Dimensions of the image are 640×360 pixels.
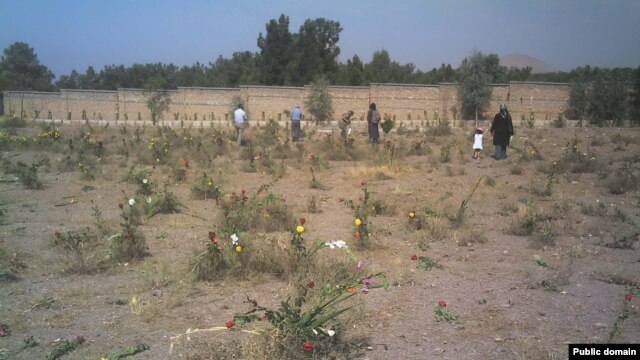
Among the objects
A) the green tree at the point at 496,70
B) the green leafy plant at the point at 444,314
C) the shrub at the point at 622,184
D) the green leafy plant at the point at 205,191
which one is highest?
the green tree at the point at 496,70

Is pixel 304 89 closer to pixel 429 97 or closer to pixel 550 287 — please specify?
pixel 429 97

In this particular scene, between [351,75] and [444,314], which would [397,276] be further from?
[351,75]

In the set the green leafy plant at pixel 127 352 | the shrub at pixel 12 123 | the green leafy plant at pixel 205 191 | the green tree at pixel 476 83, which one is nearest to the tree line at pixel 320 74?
the green tree at pixel 476 83

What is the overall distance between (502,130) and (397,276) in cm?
1103

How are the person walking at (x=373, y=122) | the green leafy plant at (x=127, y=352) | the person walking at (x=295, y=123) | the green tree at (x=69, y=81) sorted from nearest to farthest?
the green leafy plant at (x=127, y=352) < the person walking at (x=373, y=122) < the person walking at (x=295, y=123) < the green tree at (x=69, y=81)

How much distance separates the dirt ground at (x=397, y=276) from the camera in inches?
177

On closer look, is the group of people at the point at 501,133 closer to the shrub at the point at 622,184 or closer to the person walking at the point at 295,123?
the shrub at the point at 622,184

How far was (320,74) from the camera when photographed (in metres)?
47.6

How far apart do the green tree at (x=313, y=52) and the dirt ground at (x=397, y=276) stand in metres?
38.4

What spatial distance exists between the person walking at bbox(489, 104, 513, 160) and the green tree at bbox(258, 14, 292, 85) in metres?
37.7

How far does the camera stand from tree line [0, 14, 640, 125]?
26125 mm

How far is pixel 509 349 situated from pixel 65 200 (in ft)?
29.3

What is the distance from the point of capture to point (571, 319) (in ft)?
15.7

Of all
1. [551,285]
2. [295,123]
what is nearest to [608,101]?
[295,123]
